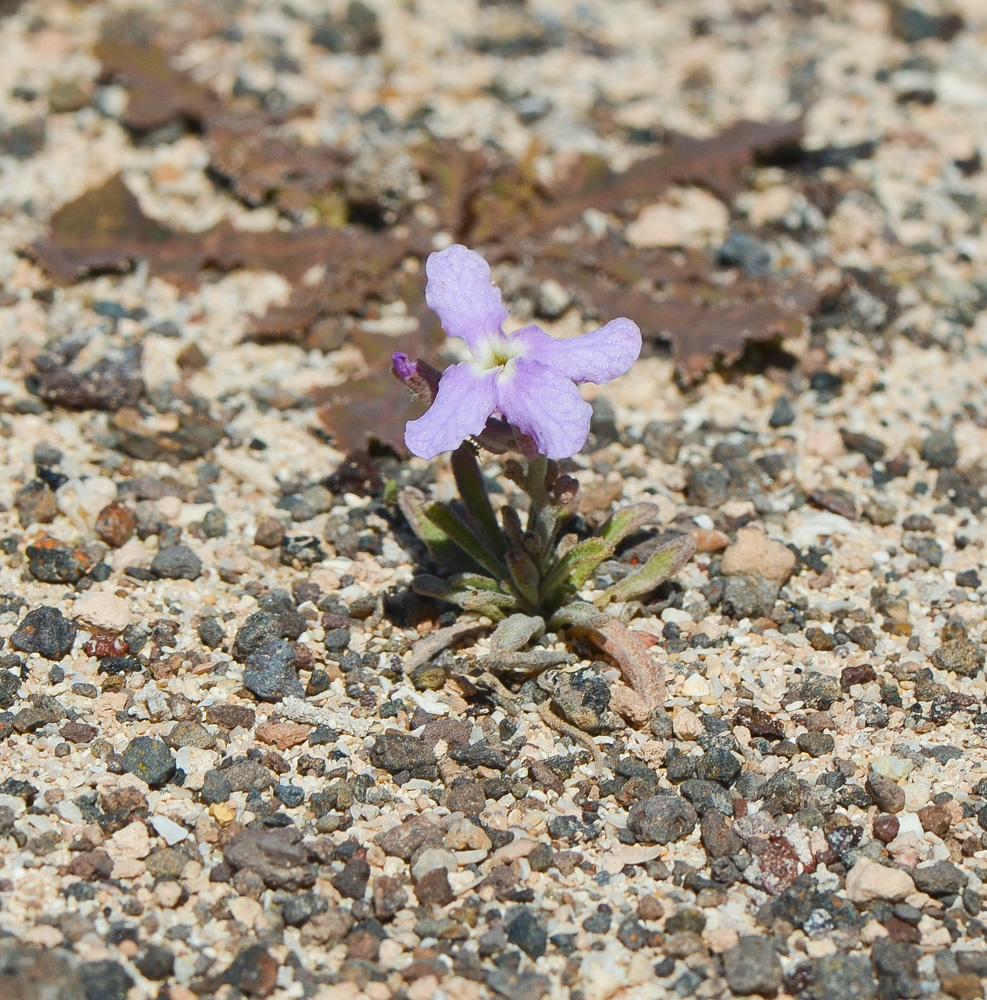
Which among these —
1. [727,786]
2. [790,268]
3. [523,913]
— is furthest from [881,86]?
[523,913]

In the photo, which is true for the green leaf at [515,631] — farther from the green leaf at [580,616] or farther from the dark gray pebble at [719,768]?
the dark gray pebble at [719,768]

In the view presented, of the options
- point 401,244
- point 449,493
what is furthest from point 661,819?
point 401,244

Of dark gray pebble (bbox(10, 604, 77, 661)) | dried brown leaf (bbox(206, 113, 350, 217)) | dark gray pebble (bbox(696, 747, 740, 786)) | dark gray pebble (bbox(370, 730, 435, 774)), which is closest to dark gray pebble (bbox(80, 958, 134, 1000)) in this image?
dark gray pebble (bbox(370, 730, 435, 774))

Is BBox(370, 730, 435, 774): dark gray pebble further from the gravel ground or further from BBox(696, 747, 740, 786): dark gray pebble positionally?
BBox(696, 747, 740, 786): dark gray pebble

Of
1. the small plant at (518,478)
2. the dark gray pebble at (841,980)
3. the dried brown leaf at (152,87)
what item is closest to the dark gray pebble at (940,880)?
the dark gray pebble at (841,980)

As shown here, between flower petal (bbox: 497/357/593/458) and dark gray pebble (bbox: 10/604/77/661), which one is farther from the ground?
flower petal (bbox: 497/357/593/458)

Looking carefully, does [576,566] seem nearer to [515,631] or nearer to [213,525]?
[515,631]
